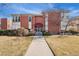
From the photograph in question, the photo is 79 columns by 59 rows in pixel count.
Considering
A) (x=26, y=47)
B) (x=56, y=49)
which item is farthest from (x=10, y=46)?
(x=56, y=49)

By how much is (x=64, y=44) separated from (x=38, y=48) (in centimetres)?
39

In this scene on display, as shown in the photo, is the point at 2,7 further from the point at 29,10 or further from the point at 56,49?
the point at 56,49

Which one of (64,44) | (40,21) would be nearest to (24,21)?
(40,21)

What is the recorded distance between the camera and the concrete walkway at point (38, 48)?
7035 millimetres

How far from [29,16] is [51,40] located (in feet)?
1.58

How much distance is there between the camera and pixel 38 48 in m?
7.09

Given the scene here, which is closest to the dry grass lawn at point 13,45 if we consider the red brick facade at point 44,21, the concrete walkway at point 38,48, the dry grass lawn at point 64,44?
the concrete walkway at point 38,48

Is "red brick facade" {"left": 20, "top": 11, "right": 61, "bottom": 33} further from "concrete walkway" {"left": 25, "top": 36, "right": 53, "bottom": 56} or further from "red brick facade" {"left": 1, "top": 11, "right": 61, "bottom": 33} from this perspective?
"concrete walkway" {"left": 25, "top": 36, "right": 53, "bottom": 56}

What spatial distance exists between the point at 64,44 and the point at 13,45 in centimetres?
75

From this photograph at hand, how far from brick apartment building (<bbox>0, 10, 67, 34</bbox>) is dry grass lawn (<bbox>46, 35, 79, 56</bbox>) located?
12 cm

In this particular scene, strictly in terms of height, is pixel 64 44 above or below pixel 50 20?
below

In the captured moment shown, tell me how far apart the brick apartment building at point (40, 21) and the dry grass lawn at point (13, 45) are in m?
0.18

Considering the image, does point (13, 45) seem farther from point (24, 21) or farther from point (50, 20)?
point (50, 20)

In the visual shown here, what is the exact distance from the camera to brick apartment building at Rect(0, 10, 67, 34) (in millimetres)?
7105
